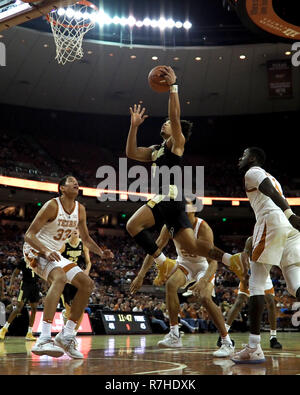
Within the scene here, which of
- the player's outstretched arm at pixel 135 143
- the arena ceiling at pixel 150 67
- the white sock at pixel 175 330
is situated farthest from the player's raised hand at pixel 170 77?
the arena ceiling at pixel 150 67

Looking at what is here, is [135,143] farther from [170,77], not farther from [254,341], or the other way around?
[254,341]

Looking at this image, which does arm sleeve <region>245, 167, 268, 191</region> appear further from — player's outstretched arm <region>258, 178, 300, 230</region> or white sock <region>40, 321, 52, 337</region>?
white sock <region>40, 321, 52, 337</region>

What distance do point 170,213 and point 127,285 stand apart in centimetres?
1917

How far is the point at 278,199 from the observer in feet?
14.4

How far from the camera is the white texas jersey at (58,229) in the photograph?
5.36m

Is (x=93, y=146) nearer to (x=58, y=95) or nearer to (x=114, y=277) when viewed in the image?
(x=58, y=95)

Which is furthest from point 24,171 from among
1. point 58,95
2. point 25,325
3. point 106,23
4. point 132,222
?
point 132,222

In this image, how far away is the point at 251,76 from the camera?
26.0 metres

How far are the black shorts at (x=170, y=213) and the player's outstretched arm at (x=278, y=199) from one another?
3.54 feet

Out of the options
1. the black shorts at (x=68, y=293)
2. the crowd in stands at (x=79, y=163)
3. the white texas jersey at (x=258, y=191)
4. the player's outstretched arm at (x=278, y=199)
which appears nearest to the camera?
the player's outstretched arm at (x=278, y=199)

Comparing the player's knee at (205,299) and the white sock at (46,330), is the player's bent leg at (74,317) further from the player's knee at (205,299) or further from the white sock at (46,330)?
the player's knee at (205,299)

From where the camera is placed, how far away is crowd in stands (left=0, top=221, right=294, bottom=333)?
1683 centimetres

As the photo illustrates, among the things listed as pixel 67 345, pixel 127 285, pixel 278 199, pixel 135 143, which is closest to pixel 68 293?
pixel 67 345

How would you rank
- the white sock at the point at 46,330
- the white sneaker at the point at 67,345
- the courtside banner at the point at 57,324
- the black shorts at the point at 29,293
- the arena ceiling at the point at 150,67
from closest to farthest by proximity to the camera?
1. the white sock at the point at 46,330
2. the white sneaker at the point at 67,345
3. the black shorts at the point at 29,293
4. the courtside banner at the point at 57,324
5. the arena ceiling at the point at 150,67
